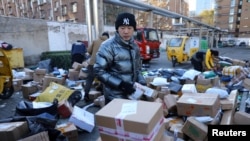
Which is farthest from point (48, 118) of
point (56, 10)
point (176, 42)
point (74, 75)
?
point (56, 10)

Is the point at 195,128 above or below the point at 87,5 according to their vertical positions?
below

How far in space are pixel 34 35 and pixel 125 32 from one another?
9226 millimetres

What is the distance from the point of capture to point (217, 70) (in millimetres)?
6738

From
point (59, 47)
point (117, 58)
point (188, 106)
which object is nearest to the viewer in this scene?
point (117, 58)

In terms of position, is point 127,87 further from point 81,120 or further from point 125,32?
point 81,120

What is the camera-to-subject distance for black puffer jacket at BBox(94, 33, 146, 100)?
205 cm

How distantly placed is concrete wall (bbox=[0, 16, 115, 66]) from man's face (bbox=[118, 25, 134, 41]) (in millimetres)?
8387

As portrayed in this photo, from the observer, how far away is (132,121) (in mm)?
1361

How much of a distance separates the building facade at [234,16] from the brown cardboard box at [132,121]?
175 ft

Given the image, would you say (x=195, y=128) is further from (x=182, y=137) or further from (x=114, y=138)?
(x=114, y=138)

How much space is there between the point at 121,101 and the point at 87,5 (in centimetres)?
532

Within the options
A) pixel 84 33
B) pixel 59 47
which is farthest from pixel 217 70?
pixel 84 33

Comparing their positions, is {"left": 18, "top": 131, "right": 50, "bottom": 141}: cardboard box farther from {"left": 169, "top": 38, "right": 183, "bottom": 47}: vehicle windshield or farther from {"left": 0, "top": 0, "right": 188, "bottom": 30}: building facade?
{"left": 0, "top": 0, "right": 188, "bottom": 30}: building facade

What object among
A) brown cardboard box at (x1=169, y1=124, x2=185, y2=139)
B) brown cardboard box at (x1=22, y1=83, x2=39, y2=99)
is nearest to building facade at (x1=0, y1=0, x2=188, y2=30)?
brown cardboard box at (x1=22, y1=83, x2=39, y2=99)
